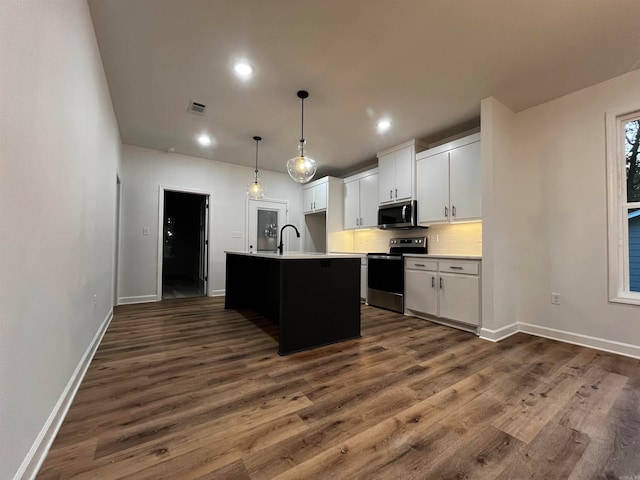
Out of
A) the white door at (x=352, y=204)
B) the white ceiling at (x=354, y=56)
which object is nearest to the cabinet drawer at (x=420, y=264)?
the white door at (x=352, y=204)

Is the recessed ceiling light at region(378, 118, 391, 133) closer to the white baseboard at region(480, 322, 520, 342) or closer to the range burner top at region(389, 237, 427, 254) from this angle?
the range burner top at region(389, 237, 427, 254)

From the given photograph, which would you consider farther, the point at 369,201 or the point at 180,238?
the point at 180,238

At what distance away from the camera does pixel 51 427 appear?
140 centimetres

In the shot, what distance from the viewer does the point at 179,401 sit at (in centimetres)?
177

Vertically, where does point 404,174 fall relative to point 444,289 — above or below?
above

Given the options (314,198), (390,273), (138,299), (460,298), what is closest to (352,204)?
(314,198)

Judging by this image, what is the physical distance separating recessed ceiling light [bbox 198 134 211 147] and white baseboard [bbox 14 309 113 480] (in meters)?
3.26

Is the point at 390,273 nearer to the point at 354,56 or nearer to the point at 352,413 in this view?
the point at 352,413

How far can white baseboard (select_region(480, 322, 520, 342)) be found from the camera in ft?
9.75

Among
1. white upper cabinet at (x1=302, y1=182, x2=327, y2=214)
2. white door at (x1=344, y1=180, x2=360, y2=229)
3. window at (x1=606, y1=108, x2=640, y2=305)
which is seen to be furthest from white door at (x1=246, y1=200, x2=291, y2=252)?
window at (x1=606, y1=108, x2=640, y2=305)

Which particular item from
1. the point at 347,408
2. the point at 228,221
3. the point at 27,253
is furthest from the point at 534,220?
the point at 228,221

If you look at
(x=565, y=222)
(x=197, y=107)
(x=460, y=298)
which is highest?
(x=197, y=107)

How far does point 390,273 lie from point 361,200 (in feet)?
5.58

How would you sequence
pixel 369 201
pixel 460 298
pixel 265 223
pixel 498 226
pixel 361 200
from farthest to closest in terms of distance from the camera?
pixel 265 223 → pixel 361 200 → pixel 369 201 → pixel 460 298 → pixel 498 226
